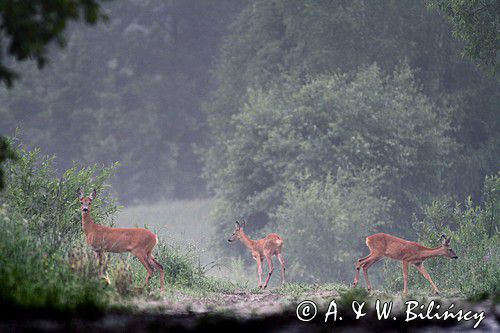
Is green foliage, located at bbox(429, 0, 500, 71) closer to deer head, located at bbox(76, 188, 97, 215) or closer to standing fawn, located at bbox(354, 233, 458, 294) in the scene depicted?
standing fawn, located at bbox(354, 233, 458, 294)

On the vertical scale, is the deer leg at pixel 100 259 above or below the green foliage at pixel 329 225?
below

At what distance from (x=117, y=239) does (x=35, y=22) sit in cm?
667

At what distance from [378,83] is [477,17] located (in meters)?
12.1

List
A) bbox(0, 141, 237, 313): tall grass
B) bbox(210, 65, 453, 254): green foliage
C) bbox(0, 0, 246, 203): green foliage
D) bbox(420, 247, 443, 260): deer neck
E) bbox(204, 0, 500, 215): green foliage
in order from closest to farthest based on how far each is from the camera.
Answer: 1. bbox(0, 141, 237, 313): tall grass
2. bbox(420, 247, 443, 260): deer neck
3. bbox(210, 65, 453, 254): green foliage
4. bbox(204, 0, 500, 215): green foliage
5. bbox(0, 0, 246, 203): green foliage

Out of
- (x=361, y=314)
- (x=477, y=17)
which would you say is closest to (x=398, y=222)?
(x=477, y=17)

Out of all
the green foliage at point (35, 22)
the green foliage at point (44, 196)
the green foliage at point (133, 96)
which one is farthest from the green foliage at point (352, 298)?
the green foliage at point (133, 96)

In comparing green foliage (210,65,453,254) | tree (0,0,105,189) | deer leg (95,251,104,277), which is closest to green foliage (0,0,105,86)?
tree (0,0,105,189)

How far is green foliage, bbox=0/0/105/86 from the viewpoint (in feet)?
28.2

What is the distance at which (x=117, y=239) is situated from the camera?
1486 centimetres

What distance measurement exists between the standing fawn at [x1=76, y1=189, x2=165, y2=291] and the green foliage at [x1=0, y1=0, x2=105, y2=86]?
6236 millimetres

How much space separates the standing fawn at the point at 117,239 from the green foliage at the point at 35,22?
6236 mm

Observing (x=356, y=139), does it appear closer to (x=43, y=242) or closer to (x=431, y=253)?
(x=431, y=253)

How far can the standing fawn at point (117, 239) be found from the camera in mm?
Answer: 14859

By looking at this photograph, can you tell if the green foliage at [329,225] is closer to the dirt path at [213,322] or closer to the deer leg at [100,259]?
the deer leg at [100,259]
